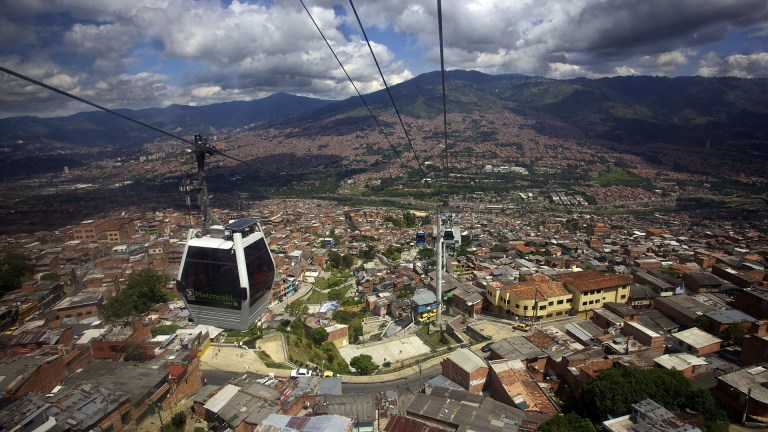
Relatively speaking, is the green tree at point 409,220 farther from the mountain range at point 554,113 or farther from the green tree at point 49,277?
the mountain range at point 554,113

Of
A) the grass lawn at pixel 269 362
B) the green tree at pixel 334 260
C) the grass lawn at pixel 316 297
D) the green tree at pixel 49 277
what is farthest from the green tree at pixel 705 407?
the green tree at pixel 49 277

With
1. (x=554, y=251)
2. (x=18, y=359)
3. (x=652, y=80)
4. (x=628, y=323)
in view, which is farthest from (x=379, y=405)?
(x=652, y=80)

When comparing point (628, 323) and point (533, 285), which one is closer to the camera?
point (628, 323)

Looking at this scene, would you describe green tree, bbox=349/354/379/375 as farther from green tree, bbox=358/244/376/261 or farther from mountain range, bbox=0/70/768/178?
mountain range, bbox=0/70/768/178

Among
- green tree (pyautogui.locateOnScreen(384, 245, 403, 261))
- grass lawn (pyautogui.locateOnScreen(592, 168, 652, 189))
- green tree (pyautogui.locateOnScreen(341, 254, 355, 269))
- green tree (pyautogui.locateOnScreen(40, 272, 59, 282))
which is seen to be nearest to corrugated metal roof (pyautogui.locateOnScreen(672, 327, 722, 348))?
green tree (pyautogui.locateOnScreen(384, 245, 403, 261))

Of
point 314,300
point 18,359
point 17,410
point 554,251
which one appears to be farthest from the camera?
point 554,251

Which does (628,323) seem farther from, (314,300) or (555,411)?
(314,300)

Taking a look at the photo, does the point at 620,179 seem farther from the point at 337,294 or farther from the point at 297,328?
the point at 297,328
